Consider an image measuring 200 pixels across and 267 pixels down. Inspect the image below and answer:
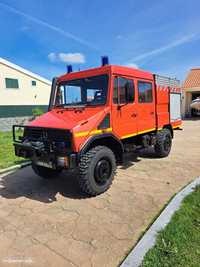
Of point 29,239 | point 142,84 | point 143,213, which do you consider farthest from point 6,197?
point 142,84

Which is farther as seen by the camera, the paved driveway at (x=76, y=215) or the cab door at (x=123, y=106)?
the cab door at (x=123, y=106)

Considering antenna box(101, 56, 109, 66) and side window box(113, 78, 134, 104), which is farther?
antenna box(101, 56, 109, 66)

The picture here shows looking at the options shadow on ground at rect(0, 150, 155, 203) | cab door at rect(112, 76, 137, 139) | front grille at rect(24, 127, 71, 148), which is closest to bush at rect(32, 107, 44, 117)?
shadow on ground at rect(0, 150, 155, 203)

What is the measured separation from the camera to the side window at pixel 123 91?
4672 millimetres

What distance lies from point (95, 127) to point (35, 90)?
17208 mm

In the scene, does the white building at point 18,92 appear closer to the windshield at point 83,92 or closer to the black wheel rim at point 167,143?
the windshield at point 83,92

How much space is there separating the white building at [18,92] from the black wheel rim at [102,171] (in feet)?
48.7

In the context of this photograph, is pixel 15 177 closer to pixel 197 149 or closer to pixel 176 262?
pixel 176 262

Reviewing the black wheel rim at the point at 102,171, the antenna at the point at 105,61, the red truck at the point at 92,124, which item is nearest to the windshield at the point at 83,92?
the red truck at the point at 92,124

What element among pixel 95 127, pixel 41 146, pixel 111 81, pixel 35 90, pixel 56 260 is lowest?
pixel 56 260

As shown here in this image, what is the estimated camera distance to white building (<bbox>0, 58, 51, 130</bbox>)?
1736 cm

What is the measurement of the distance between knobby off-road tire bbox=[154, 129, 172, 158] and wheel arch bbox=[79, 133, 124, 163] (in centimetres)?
225

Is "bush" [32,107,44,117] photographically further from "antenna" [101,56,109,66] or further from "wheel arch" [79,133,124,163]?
"wheel arch" [79,133,124,163]

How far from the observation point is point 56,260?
2668 millimetres
